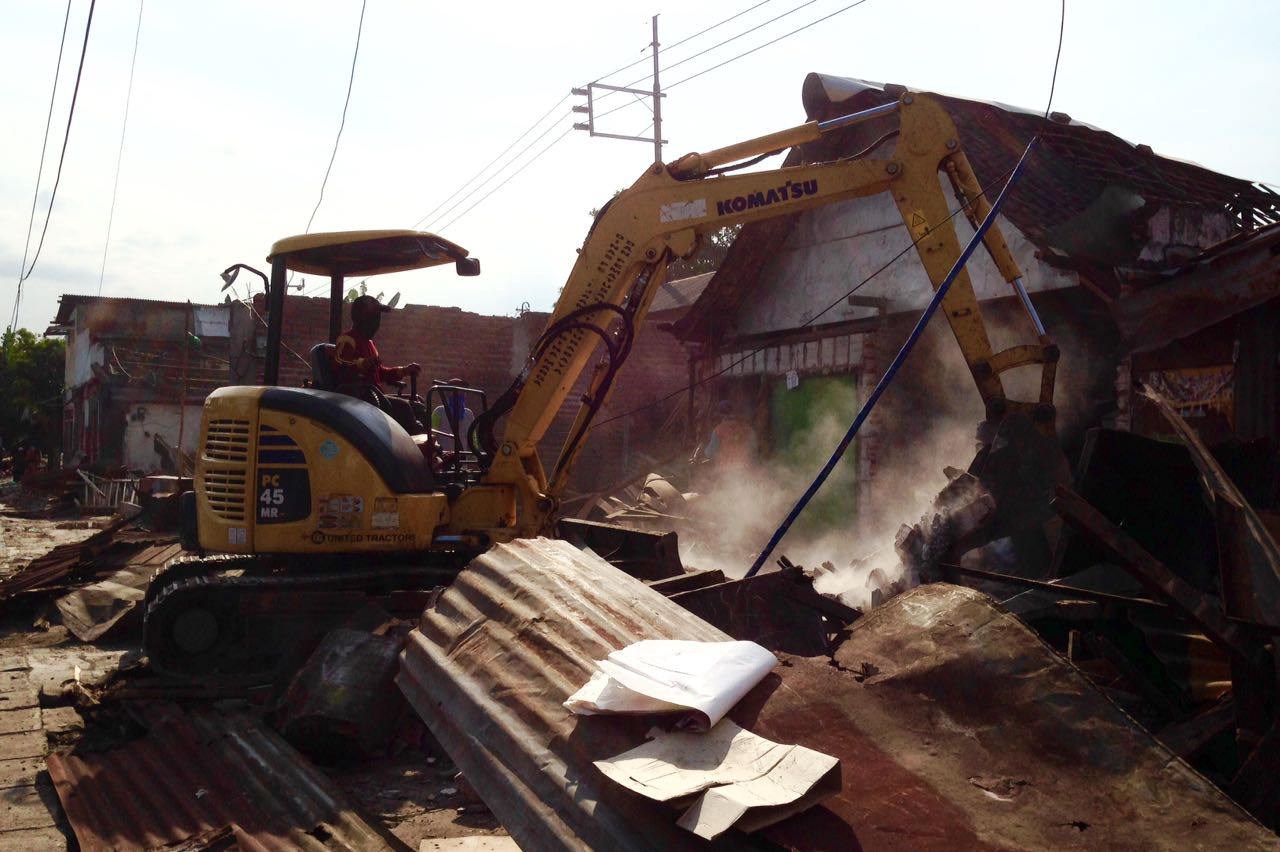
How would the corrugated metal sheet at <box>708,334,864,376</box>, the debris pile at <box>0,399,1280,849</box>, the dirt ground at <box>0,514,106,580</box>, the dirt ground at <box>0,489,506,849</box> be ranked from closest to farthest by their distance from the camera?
the debris pile at <box>0,399,1280,849</box>
the dirt ground at <box>0,489,506,849</box>
the corrugated metal sheet at <box>708,334,864,376</box>
the dirt ground at <box>0,514,106,580</box>

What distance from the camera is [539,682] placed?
146 inches

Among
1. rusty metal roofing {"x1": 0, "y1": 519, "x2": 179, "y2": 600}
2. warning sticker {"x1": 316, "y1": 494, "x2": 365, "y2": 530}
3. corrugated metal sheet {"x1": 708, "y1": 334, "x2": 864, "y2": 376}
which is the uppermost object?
corrugated metal sheet {"x1": 708, "y1": 334, "x2": 864, "y2": 376}

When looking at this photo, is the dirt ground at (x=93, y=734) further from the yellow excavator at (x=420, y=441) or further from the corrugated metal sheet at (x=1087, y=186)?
the corrugated metal sheet at (x=1087, y=186)

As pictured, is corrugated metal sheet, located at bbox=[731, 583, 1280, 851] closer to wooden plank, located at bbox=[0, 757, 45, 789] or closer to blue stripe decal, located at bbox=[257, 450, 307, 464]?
wooden plank, located at bbox=[0, 757, 45, 789]

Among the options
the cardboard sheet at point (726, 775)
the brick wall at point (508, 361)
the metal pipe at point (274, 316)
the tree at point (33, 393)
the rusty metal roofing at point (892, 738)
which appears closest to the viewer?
the cardboard sheet at point (726, 775)

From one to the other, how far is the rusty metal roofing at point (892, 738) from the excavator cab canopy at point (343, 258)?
13.3 feet

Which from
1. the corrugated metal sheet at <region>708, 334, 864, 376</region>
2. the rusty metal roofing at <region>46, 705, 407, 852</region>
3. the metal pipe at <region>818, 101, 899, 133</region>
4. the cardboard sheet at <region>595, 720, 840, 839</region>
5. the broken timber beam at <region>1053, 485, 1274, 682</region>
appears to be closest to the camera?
the cardboard sheet at <region>595, 720, 840, 839</region>

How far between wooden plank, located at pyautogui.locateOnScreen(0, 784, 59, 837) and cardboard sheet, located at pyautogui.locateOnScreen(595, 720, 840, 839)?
11.7 ft

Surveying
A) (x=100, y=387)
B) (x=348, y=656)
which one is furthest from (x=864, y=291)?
(x=100, y=387)

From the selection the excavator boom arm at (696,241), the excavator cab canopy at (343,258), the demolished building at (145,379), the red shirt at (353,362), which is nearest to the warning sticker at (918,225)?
the excavator boom arm at (696,241)

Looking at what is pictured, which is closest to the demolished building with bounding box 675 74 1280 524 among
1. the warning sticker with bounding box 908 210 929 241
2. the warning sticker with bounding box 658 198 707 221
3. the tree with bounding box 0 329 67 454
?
the warning sticker with bounding box 908 210 929 241

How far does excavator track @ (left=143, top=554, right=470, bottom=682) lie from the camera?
718 cm

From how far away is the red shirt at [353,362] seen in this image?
775 centimetres

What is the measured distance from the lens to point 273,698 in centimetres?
630
